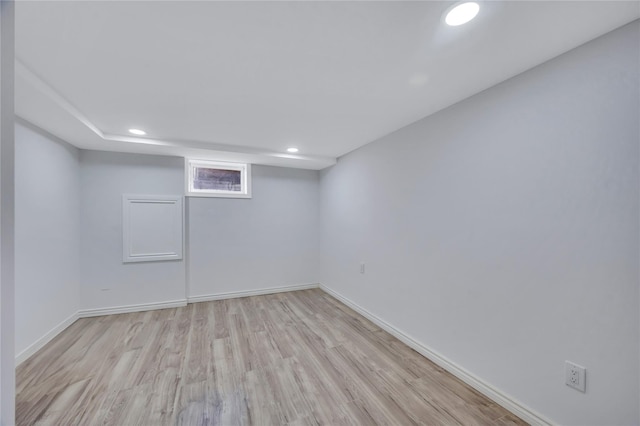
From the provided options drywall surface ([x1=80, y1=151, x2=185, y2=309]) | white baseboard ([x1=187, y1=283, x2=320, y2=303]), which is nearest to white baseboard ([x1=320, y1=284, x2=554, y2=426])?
white baseboard ([x1=187, y1=283, x2=320, y2=303])

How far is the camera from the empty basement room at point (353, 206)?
1128 millimetres

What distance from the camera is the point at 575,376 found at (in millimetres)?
1275

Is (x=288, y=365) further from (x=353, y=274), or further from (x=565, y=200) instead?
(x=565, y=200)

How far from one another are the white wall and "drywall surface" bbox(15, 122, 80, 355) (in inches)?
138

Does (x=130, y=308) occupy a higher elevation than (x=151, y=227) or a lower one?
lower

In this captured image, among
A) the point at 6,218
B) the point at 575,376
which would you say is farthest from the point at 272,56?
the point at 575,376

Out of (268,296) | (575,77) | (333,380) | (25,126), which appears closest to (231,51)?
(575,77)

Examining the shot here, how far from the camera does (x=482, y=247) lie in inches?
67.8

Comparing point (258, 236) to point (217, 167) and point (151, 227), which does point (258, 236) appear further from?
point (151, 227)

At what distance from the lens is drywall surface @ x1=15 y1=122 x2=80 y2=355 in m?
2.03

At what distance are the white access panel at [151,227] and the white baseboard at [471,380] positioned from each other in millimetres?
2906

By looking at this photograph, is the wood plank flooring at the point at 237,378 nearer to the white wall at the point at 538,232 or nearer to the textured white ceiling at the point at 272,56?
the white wall at the point at 538,232

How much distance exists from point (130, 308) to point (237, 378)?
2.23 meters

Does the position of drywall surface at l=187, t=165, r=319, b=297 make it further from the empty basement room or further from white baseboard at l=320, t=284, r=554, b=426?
white baseboard at l=320, t=284, r=554, b=426
